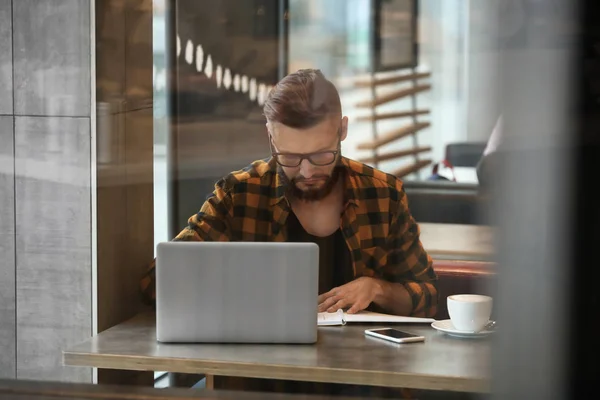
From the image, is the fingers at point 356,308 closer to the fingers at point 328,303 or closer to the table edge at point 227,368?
the fingers at point 328,303

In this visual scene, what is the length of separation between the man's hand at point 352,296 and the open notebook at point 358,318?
0.01 m

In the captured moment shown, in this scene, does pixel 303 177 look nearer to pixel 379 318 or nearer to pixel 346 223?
pixel 346 223

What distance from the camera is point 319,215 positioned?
4.74ft

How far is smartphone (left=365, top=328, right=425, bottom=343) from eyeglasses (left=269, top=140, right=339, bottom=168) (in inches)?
10.5

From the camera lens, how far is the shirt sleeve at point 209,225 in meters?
1.45

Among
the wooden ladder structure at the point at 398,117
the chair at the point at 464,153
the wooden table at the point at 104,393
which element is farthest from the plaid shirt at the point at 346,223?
the wooden table at the point at 104,393

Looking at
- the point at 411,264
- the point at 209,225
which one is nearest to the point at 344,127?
the point at 411,264

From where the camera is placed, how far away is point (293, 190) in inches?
55.2

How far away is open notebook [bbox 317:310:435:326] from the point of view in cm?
136

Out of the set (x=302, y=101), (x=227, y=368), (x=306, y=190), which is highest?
(x=302, y=101)

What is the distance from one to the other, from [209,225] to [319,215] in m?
0.19

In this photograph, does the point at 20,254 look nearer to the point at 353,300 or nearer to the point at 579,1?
the point at 353,300

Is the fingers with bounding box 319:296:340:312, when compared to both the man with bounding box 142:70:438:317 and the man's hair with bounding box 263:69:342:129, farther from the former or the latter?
the man's hair with bounding box 263:69:342:129

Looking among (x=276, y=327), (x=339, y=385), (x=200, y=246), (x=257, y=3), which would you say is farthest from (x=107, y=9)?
(x=339, y=385)
